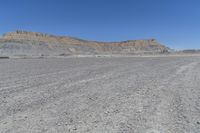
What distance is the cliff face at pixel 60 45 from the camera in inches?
3568

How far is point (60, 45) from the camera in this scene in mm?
115250

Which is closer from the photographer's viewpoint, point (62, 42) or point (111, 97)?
point (111, 97)

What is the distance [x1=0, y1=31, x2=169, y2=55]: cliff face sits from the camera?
90619mm

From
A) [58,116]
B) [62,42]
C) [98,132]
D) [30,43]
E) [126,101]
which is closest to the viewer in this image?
[98,132]

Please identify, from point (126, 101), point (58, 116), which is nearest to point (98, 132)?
point (58, 116)

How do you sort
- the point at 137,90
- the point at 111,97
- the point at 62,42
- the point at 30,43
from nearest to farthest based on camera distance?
the point at 111,97, the point at 137,90, the point at 30,43, the point at 62,42

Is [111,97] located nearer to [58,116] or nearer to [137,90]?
[137,90]

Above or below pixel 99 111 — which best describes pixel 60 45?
above

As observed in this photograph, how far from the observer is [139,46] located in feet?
518

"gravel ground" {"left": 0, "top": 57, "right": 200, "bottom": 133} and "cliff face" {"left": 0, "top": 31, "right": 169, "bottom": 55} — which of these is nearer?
"gravel ground" {"left": 0, "top": 57, "right": 200, "bottom": 133}

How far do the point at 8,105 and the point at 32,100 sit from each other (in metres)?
0.85

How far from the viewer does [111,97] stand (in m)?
8.58

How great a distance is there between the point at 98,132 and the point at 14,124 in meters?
1.86

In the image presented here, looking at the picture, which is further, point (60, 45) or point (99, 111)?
point (60, 45)
